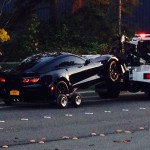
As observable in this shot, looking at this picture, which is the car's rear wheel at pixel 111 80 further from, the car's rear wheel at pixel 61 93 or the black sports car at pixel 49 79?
the car's rear wheel at pixel 61 93

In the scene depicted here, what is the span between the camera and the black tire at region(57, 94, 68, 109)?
1966cm

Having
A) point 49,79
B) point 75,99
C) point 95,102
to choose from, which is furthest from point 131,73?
point 49,79

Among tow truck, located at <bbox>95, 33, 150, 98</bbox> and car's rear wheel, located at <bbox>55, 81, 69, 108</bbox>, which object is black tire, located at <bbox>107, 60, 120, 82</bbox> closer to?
tow truck, located at <bbox>95, 33, 150, 98</bbox>

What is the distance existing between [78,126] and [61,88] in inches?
168

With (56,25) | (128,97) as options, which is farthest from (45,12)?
(128,97)

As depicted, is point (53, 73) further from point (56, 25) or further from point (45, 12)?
point (45, 12)

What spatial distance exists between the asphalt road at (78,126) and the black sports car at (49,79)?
0.35 metres

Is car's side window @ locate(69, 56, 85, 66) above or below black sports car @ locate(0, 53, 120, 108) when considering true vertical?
above

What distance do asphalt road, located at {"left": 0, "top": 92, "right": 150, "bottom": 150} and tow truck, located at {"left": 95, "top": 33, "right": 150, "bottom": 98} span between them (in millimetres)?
738

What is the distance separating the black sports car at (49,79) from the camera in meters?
19.7

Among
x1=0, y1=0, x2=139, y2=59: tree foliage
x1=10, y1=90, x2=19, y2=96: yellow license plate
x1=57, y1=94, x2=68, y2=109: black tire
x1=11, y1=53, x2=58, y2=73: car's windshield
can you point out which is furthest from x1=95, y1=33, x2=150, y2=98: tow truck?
x1=0, y1=0, x2=139, y2=59: tree foliage

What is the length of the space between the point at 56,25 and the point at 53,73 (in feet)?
63.0

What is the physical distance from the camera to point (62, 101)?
64.7 ft

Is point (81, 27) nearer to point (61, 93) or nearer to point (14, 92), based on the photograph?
point (61, 93)
